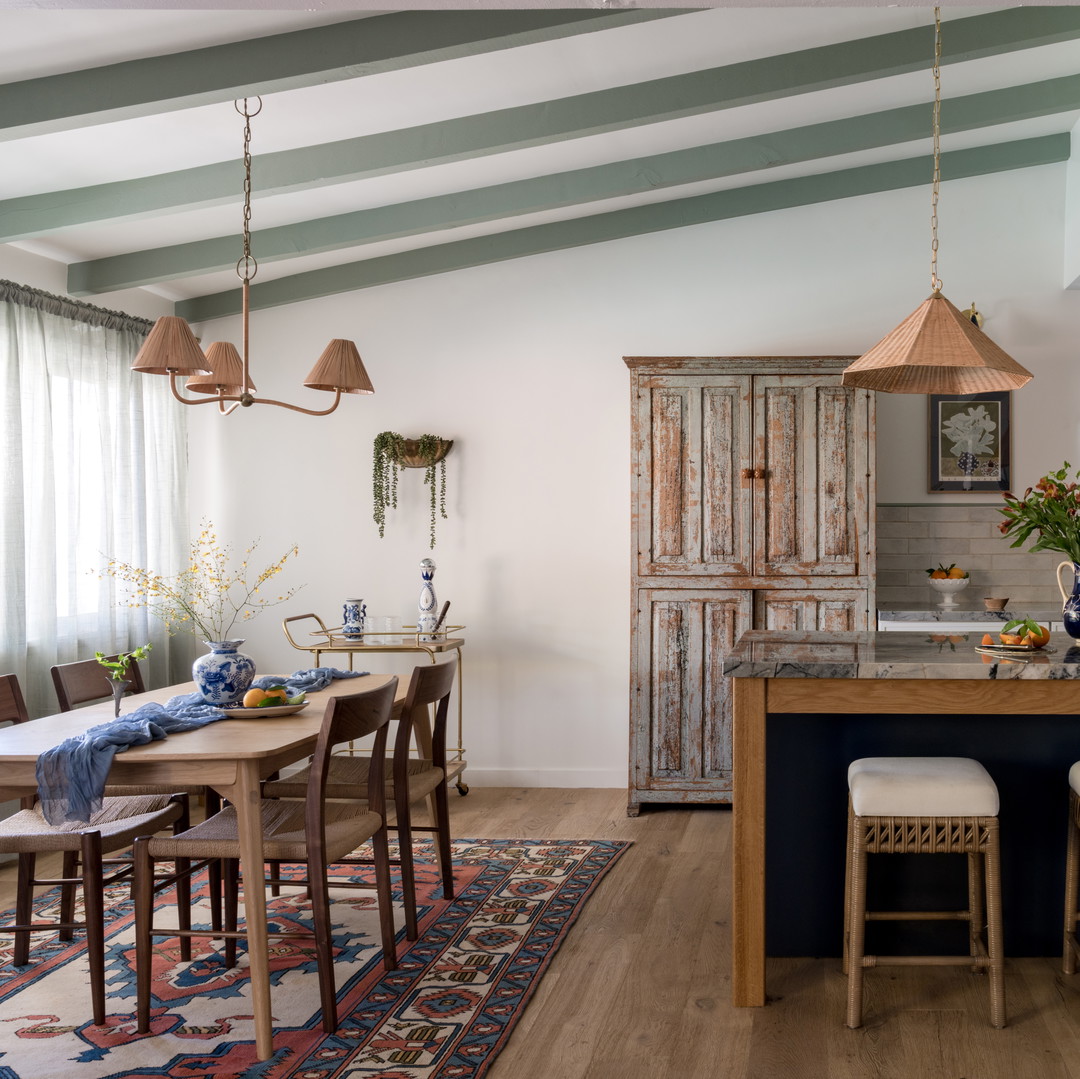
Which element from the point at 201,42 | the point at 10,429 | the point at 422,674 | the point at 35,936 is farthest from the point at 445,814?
the point at 201,42

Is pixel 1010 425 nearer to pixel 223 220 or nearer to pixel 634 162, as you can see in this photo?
pixel 634 162

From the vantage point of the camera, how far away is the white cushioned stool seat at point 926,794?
2809 millimetres

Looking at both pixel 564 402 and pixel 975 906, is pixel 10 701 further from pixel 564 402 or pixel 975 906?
pixel 564 402

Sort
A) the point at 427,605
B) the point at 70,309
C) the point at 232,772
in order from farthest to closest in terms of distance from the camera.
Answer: the point at 427,605
the point at 70,309
the point at 232,772

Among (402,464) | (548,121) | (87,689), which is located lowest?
(87,689)

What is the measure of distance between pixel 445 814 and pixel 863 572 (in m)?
2.32

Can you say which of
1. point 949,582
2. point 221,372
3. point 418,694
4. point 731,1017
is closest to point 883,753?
point 731,1017

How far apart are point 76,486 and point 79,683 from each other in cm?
138

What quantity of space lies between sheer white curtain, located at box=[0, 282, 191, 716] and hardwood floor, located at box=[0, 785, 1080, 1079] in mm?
1237

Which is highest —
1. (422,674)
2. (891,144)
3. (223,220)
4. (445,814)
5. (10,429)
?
(891,144)

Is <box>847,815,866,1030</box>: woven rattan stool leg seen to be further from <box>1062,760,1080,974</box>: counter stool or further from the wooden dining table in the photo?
the wooden dining table

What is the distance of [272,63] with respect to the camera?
3201mm

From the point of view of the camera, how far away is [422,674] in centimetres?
346

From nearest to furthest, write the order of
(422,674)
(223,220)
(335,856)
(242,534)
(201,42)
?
1. (335,856)
2. (201,42)
3. (422,674)
4. (223,220)
5. (242,534)
